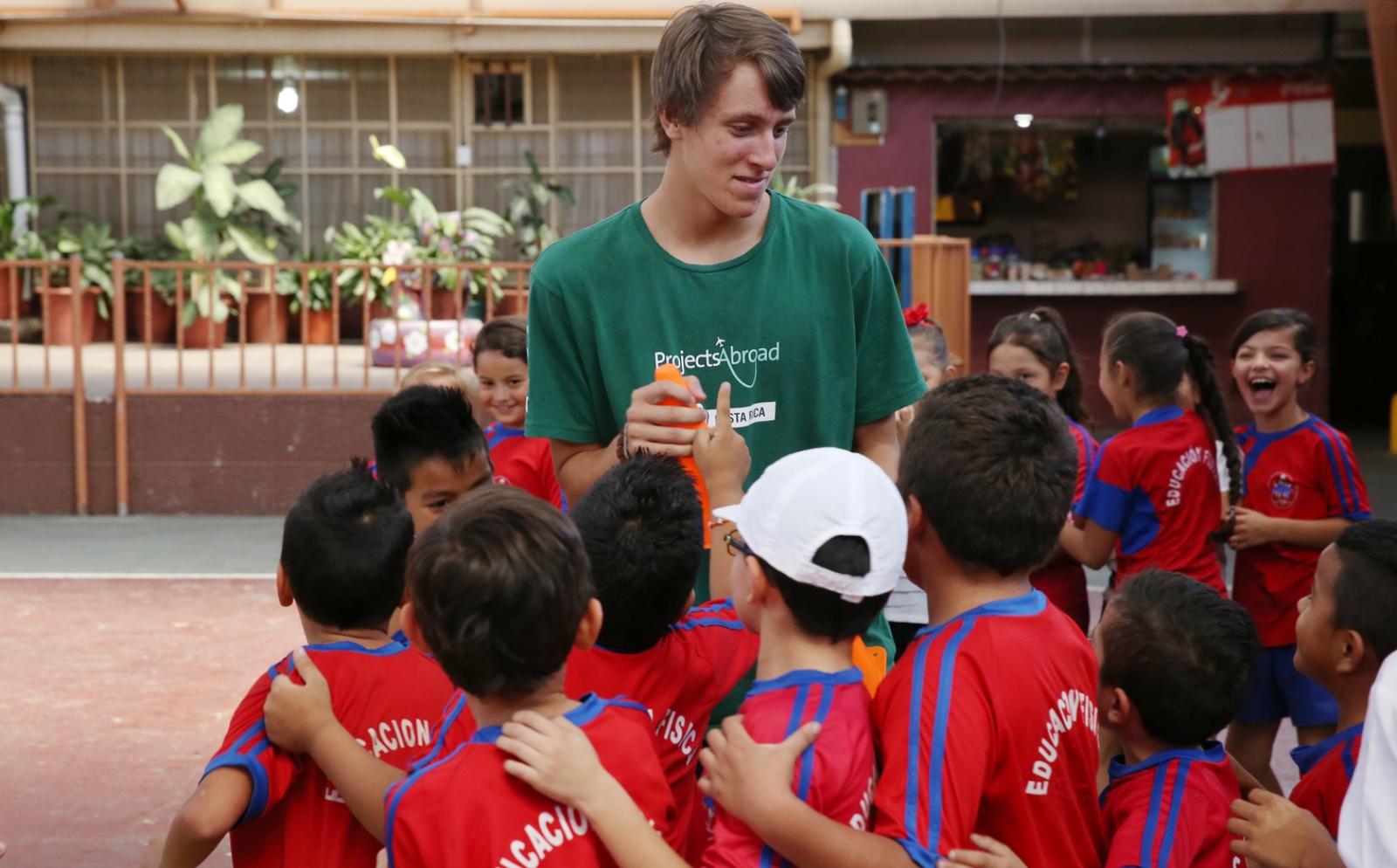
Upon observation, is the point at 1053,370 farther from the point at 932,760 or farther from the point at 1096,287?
the point at 1096,287

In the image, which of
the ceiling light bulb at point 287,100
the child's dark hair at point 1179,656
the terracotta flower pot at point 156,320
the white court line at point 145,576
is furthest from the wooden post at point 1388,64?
the ceiling light bulb at point 287,100

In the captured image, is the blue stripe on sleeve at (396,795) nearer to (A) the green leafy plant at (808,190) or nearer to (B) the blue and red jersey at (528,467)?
(B) the blue and red jersey at (528,467)

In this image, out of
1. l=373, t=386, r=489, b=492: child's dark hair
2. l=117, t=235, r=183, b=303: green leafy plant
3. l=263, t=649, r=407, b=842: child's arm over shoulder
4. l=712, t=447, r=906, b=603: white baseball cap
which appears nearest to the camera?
l=712, t=447, r=906, b=603: white baseball cap

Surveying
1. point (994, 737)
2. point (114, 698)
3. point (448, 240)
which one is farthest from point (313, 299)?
point (994, 737)

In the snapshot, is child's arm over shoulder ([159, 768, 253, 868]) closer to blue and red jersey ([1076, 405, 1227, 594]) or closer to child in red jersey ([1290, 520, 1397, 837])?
child in red jersey ([1290, 520, 1397, 837])

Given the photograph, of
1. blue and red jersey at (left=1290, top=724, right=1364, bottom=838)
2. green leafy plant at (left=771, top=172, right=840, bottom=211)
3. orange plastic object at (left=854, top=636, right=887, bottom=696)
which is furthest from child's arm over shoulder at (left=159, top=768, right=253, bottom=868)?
green leafy plant at (left=771, top=172, right=840, bottom=211)

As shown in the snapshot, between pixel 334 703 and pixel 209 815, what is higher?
pixel 334 703

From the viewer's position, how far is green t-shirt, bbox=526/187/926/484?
238 cm

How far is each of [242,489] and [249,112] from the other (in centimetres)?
507

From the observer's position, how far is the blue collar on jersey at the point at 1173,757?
2.56 m

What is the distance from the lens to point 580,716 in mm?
1947

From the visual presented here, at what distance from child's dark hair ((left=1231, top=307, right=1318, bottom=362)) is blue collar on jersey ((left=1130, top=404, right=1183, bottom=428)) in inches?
11.8

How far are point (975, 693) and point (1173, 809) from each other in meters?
0.70

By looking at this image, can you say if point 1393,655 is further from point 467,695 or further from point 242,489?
point 242,489
